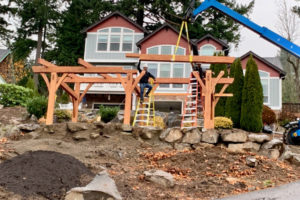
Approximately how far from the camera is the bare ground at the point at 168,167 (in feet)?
15.9

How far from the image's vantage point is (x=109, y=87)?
24.1 m

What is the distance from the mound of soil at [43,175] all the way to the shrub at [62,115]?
8548mm

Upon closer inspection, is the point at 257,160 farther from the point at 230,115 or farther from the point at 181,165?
the point at 230,115

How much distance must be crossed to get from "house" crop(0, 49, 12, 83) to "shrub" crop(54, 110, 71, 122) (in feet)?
50.6

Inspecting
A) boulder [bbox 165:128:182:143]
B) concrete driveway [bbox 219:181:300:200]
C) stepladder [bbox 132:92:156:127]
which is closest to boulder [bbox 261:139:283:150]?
boulder [bbox 165:128:182:143]

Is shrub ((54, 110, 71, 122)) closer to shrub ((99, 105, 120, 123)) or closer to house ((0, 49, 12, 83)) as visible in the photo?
shrub ((99, 105, 120, 123))

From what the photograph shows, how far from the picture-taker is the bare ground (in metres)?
4.84

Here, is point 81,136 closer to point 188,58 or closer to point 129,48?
point 188,58

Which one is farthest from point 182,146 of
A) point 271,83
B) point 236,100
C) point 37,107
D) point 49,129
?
point 271,83

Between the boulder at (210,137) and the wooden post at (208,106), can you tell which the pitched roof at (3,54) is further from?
the boulder at (210,137)

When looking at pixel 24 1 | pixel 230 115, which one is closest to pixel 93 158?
pixel 230 115

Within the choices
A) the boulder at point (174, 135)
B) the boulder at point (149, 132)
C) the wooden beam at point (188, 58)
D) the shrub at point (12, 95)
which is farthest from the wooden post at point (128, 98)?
the shrub at point (12, 95)

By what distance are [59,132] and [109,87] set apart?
49.5 ft

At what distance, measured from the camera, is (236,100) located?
48.5ft
